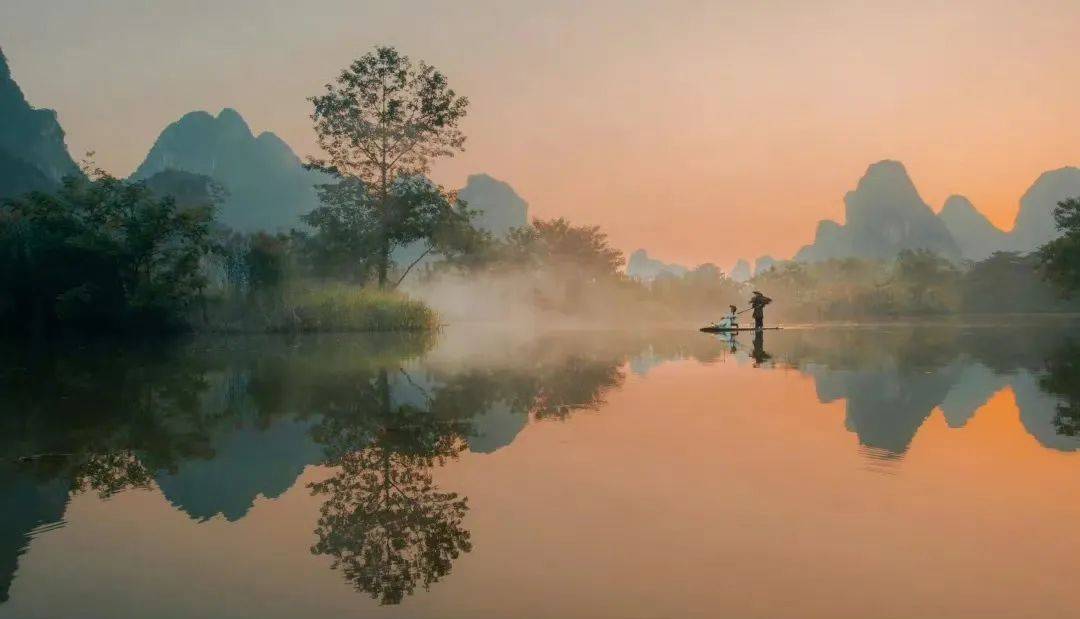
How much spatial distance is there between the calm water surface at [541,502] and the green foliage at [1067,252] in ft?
177

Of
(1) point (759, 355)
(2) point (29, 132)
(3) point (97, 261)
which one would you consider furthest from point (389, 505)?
(2) point (29, 132)

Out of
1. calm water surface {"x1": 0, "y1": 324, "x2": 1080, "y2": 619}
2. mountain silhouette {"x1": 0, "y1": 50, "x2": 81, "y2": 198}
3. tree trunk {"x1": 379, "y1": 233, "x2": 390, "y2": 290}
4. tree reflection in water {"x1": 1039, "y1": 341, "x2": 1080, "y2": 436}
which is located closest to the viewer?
calm water surface {"x1": 0, "y1": 324, "x2": 1080, "y2": 619}

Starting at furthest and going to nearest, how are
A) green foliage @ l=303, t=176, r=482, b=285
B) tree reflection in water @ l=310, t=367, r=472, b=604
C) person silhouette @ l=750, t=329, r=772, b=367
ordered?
green foliage @ l=303, t=176, r=482, b=285 < person silhouette @ l=750, t=329, r=772, b=367 < tree reflection in water @ l=310, t=367, r=472, b=604

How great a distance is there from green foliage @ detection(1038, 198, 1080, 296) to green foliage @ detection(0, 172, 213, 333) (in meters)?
60.1

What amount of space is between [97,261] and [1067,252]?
6494 cm

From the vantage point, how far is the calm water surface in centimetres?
466

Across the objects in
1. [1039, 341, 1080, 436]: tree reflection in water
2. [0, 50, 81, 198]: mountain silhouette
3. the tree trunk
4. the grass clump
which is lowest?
[1039, 341, 1080, 436]: tree reflection in water

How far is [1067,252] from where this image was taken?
195 ft

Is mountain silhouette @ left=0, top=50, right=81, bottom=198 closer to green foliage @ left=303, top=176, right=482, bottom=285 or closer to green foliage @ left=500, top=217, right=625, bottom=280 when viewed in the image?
green foliage @ left=500, top=217, right=625, bottom=280

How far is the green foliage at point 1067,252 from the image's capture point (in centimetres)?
5906

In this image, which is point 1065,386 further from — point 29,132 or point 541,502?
point 29,132

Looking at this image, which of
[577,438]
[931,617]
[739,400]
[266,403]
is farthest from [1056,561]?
[266,403]

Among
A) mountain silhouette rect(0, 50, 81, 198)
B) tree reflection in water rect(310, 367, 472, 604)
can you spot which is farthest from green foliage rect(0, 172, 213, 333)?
mountain silhouette rect(0, 50, 81, 198)

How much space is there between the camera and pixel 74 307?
3481cm
